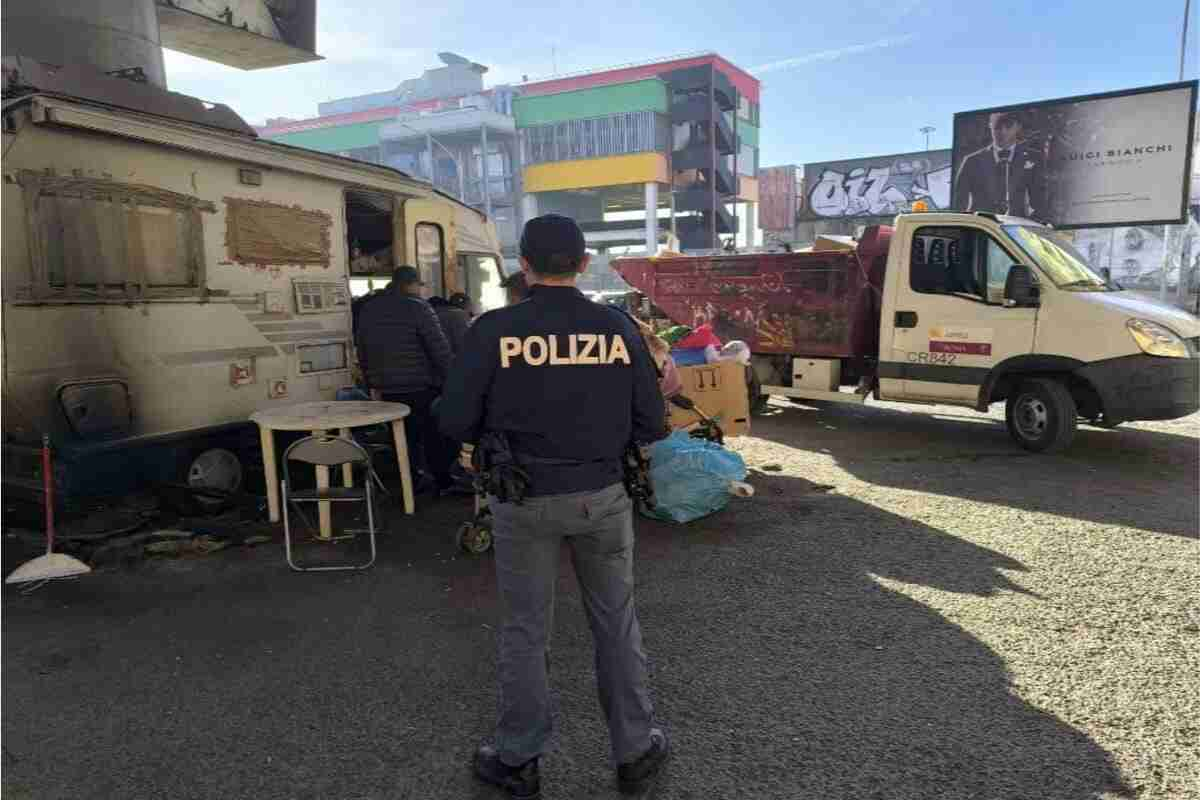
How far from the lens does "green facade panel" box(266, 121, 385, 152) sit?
190 ft

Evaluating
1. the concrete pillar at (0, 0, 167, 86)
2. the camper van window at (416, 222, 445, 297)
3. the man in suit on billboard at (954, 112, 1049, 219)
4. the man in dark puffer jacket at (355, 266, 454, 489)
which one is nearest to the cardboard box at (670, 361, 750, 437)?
the man in dark puffer jacket at (355, 266, 454, 489)

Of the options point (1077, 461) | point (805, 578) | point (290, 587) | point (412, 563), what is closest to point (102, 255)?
point (290, 587)

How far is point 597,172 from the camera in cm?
4872

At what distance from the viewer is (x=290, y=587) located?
176 inches

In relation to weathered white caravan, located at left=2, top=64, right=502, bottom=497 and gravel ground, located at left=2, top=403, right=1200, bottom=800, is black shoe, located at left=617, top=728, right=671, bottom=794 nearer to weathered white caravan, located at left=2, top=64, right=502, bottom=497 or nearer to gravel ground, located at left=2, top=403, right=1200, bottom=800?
gravel ground, located at left=2, top=403, right=1200, bottom=800

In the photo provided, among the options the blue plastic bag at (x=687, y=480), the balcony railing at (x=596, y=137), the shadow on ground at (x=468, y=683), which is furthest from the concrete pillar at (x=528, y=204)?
the shadow on ground at (x=468, y=683)

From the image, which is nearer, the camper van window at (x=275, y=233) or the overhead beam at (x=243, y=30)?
the camper van window at (x=275, y=233)

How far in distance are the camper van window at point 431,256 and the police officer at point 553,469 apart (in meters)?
5.12

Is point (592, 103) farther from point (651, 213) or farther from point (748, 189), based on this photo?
point (748, 189)

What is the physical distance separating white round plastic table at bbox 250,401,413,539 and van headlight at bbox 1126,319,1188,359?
19.8 feet

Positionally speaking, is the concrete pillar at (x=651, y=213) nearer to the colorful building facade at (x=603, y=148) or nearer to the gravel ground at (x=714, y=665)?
the colorful building facade at (x=603, y=148)

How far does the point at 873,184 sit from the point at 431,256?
33789 mm

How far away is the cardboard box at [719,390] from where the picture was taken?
6840 mm

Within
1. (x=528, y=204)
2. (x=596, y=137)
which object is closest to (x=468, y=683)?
(x=596, y=137)
